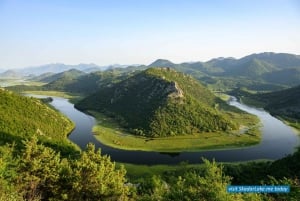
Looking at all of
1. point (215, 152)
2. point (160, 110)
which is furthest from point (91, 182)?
point (160, 110)

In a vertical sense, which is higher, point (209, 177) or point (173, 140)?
point (209, 177)

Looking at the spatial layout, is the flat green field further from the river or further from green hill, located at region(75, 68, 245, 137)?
green hill, located at region(75, 68, 245, 137)

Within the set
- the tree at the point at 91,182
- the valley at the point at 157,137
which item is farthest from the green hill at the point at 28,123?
the tree at the point at 91,182

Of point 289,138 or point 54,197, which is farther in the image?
point 289,138

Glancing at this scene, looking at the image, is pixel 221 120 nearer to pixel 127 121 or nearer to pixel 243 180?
pixel 127 121

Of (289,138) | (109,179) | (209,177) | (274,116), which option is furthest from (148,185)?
(274,116)

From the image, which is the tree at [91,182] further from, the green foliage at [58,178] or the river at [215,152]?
the river at [215,152]
